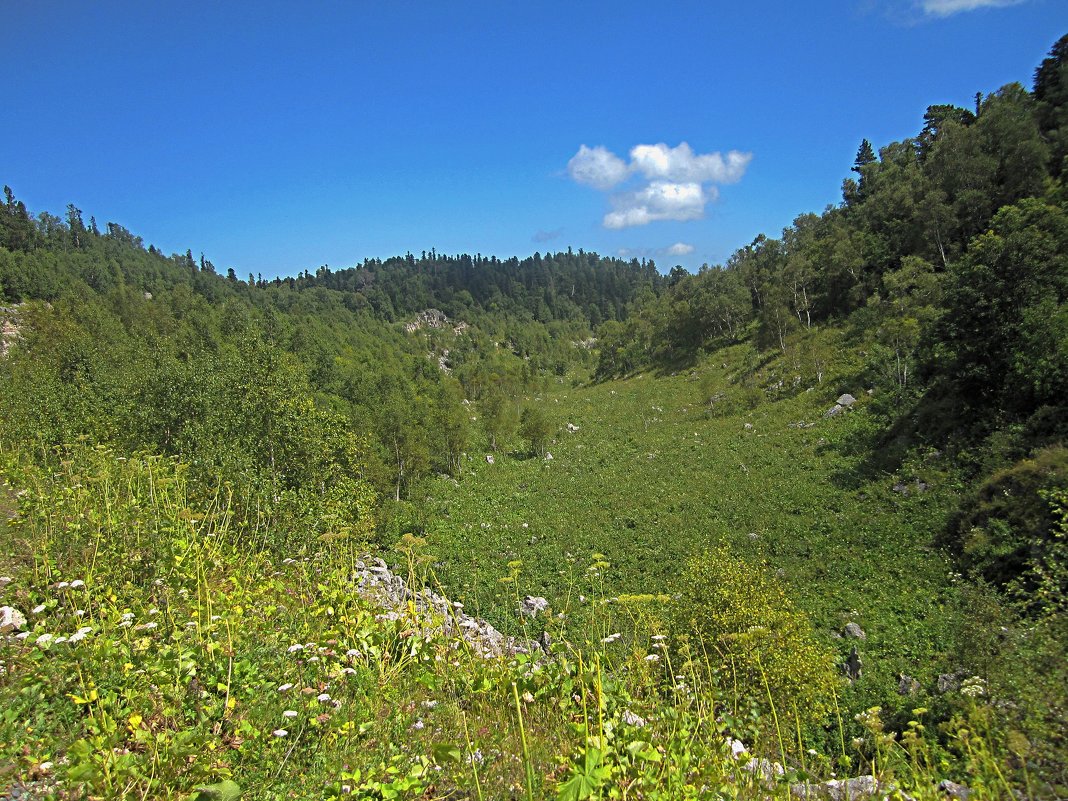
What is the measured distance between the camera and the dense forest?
4516 millimetres

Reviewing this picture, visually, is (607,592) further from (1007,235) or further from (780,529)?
(1007,235)

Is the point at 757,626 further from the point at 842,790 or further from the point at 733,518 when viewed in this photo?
the point at 733,518

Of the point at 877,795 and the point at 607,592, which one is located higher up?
the point at 877,795

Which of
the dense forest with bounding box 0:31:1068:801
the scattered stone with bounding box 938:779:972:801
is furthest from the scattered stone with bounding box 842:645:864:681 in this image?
the scattered stone with bounding box 938:779:972:801

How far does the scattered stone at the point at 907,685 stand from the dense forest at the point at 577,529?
7 cm

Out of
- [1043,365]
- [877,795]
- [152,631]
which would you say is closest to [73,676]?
[152,631]

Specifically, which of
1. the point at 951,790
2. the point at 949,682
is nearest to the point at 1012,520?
the point at 949,682

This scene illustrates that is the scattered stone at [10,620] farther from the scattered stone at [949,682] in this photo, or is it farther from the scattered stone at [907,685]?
the scattered stone at [907,685]

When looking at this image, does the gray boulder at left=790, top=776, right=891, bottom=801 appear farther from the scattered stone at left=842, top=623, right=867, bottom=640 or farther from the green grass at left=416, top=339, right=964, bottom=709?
the scattered stone at left=842, top=623, right=867, bottom=640

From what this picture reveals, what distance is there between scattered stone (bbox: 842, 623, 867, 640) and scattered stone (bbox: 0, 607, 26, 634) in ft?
64.8

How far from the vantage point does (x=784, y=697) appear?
1116 cm

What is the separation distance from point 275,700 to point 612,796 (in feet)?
12.3

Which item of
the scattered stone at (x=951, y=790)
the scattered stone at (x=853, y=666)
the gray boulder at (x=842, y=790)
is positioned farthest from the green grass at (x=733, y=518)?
the scattered stone at (x=951, y=790)

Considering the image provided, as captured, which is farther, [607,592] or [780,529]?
[780,529]
